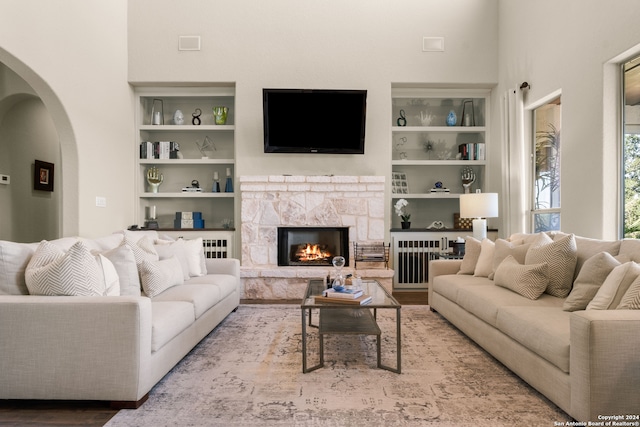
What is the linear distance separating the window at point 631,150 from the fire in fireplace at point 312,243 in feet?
9.96

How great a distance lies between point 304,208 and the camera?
5680 mm

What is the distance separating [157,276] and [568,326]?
8.75 ft

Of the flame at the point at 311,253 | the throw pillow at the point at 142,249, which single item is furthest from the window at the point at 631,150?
the throw pillow at the point at 142,249

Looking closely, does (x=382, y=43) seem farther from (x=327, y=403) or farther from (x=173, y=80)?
(x=327, y=403)

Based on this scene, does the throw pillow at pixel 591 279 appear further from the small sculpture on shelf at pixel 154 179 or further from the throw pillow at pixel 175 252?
the small sculpture on shelf at pixel 154 179

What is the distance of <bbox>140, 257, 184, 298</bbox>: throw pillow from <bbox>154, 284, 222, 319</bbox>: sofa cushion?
0.05 metres

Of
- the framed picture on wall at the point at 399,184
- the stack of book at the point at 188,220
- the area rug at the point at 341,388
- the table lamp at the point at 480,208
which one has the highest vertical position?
the framed picture on wall at the point at 399,184

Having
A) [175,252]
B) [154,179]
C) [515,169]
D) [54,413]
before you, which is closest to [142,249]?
[175,252]

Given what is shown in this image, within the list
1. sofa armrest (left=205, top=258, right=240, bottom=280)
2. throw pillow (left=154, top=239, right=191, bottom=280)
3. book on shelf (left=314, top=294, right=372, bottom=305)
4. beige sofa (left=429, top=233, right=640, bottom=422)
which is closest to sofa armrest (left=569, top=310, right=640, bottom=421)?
beige sofa (left=429, top=233, right=640, bottom=422)

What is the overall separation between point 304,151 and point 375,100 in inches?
46.0

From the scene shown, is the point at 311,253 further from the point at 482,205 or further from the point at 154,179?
the point at 154,179

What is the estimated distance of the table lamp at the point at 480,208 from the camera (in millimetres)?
4742

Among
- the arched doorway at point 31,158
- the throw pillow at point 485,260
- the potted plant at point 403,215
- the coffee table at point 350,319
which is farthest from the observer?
the potted plant at point 403,215

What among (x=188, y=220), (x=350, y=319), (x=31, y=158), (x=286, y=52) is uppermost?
(x=286, y=52)
